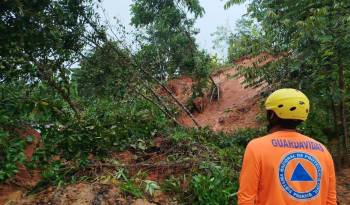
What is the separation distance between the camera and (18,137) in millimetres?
4754

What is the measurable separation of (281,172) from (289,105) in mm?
407

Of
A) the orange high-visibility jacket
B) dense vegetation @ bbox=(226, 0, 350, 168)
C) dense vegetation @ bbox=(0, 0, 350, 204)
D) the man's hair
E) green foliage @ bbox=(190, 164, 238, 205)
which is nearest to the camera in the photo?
the orange high-visibility jacket

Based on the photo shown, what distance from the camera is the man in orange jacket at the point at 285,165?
238 centimetres

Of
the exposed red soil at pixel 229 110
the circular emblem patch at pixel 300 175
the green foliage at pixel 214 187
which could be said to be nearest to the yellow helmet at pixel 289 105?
the circular emblem patch at pixel 300 175

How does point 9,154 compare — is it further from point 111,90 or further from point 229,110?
point 229,110

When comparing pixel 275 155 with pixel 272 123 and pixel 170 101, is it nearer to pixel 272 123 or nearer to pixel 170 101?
pixel 272 123

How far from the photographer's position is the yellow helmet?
97.6 inches

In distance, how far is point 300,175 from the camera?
242 centimetres

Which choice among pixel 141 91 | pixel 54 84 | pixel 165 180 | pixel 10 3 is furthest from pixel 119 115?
pixel 141 91

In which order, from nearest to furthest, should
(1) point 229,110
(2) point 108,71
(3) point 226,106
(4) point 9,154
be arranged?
(4) point 9,154, (2) point 108,71, (1) point 229,110, (3) point 226,106

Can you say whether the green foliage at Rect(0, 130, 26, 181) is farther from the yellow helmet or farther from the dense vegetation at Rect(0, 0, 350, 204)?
the yellow helmet

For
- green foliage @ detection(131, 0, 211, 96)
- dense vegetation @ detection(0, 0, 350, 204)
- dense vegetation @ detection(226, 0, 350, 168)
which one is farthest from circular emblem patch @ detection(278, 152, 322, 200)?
green foliage @ detection(131, 0, 211, 96)

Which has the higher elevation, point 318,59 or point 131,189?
point 318,59

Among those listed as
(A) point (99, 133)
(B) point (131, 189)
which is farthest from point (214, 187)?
(A) point (99, 133)
